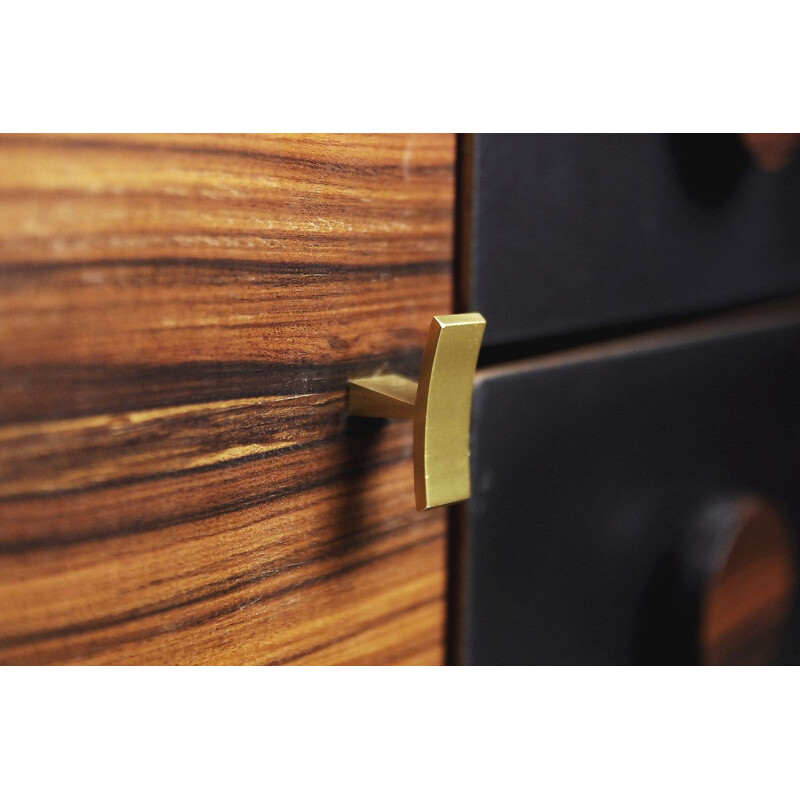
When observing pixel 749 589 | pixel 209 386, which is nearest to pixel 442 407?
pixel 209 386

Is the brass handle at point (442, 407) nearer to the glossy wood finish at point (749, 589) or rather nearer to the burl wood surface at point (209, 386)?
the burl wood surface at point (209, 386)

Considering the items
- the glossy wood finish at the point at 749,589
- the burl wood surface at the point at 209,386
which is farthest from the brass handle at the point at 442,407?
the glossy wood finish at the point at 749,589

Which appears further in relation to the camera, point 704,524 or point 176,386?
point 704,524

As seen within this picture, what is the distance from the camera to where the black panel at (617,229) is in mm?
237

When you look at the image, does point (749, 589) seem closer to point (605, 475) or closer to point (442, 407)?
point (605, 475)

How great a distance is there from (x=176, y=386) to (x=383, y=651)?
0.32ft

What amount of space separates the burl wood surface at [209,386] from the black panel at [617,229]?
0.06 feet

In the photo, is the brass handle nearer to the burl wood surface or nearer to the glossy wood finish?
the burl wood surface

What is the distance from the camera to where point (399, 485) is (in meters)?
0.22

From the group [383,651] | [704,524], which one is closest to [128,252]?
[383,651]

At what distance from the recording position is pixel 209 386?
6.9 inches

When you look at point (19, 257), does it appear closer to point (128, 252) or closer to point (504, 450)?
point (128, 252)

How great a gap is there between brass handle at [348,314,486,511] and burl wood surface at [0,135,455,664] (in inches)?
0.9

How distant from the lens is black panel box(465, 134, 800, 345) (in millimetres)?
237
